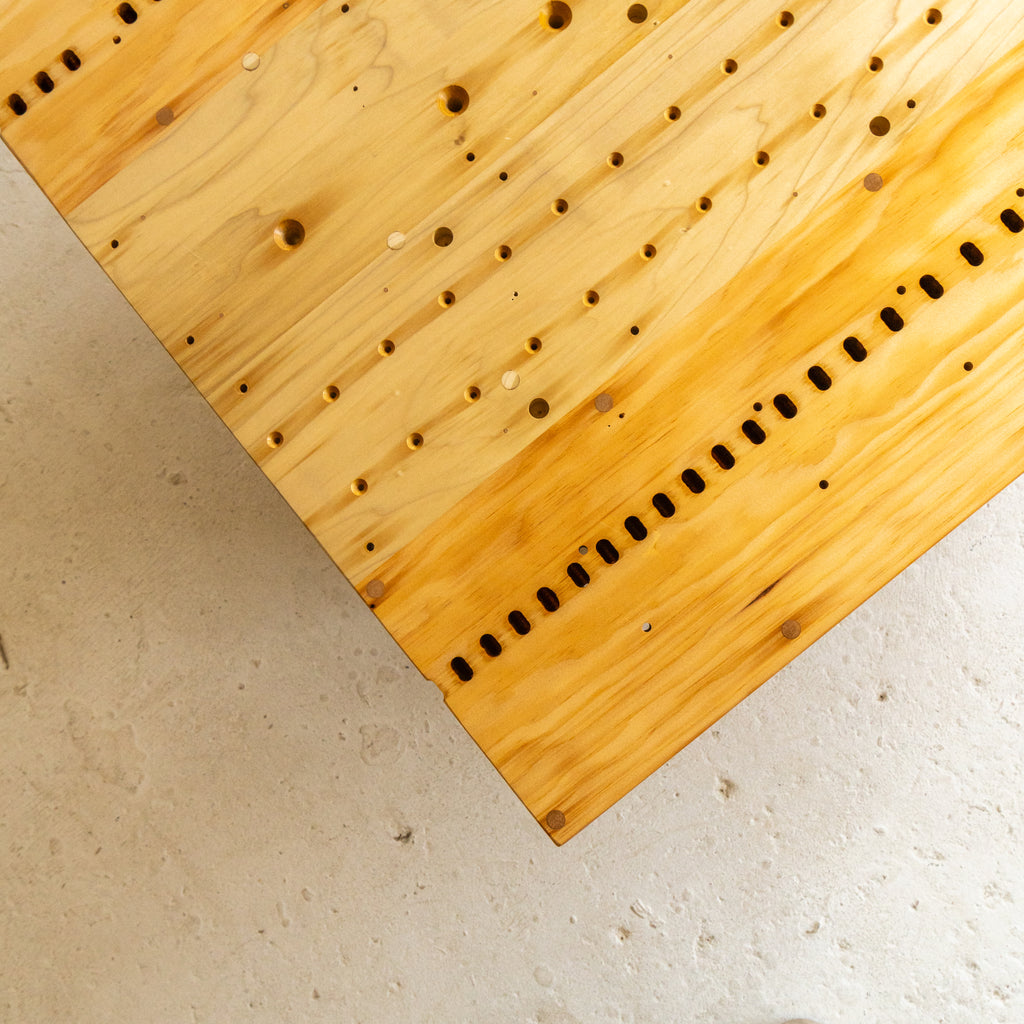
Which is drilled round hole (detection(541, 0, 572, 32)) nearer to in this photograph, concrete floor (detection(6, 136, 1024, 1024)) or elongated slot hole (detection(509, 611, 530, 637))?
elongated slot hole (detection(509, 611, 530, 637))

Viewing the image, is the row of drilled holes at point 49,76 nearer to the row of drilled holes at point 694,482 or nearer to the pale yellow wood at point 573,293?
the pale yellow wood at point 573,293

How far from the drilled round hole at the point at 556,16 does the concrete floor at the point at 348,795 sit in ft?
2.35

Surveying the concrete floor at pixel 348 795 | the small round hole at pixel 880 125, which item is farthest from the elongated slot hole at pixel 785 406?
the concrete floor at pixel 348 795

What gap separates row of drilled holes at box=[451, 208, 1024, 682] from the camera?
86 centimetres

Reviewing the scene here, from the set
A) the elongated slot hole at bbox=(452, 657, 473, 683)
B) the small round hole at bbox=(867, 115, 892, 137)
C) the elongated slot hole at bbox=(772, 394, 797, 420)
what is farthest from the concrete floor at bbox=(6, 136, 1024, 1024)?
the small round hole at bbox=(867, 115, 892, 137)

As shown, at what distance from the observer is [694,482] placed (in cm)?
88

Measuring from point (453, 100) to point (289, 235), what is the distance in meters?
0.21

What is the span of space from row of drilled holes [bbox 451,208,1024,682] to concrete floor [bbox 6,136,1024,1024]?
0.44 m

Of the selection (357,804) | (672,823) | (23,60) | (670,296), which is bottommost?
(672,823)

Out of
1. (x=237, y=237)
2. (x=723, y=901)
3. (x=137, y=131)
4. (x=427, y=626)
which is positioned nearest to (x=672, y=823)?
(x=723, y=901)

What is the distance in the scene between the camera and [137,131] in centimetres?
86

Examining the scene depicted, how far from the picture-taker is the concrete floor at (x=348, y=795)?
4.15 ft

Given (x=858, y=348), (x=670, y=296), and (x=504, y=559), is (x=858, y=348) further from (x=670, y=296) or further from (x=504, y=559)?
(x=504, y=559)

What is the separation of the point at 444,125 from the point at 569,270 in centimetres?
18
